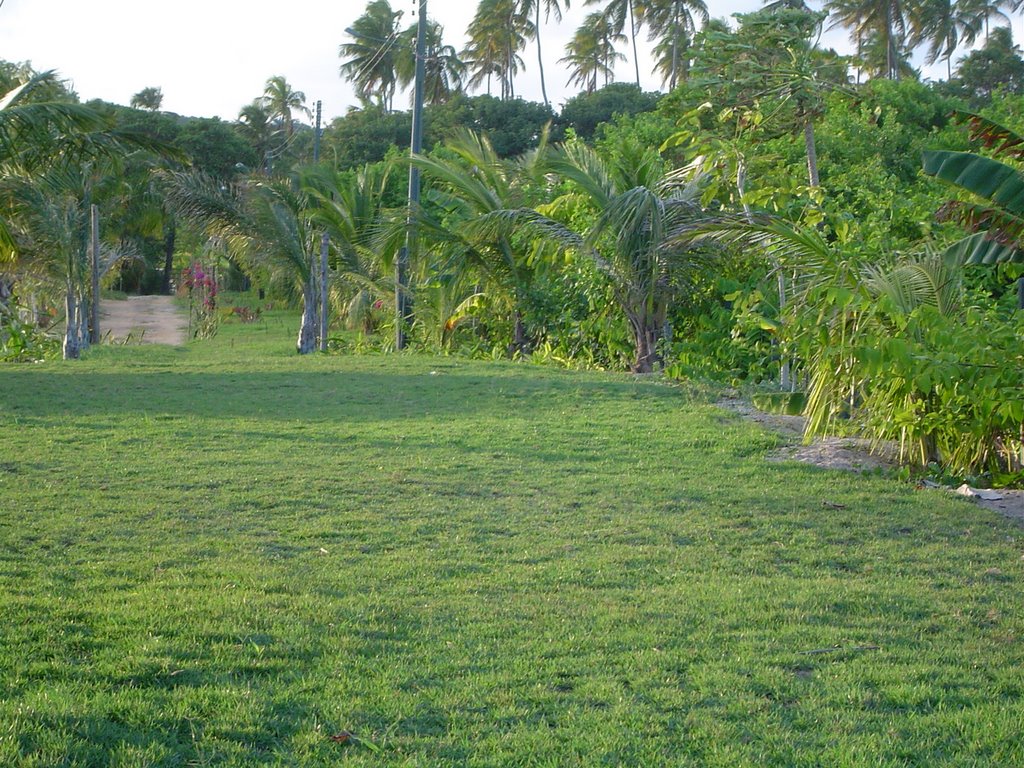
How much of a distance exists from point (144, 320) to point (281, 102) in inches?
1037

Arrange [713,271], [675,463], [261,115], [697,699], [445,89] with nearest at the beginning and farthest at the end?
[697,699] < [675,463] < [713,271] < [445,89] < [261,115]

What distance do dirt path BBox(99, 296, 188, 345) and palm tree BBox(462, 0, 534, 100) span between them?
61.4 feet

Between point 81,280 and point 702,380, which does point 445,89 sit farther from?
point 702,380

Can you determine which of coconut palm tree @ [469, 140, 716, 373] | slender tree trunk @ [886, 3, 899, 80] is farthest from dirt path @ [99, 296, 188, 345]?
slender tree trunk @ [886, 3, 899, 80]

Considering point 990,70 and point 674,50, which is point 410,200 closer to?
point 674,50

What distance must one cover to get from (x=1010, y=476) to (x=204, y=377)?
1006 centimetres

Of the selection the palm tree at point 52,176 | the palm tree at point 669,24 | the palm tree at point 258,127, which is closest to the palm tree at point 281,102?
the palm tree at point 258,127

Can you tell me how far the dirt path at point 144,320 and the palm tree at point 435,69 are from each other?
1471cm

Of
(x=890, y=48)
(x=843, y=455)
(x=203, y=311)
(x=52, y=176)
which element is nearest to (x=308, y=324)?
(x=52, y=176)

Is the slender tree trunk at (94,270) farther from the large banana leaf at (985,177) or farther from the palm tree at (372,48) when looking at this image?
the palm tree at (372,48)

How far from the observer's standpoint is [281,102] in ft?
189

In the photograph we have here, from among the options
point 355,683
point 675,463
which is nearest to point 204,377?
point 675,463

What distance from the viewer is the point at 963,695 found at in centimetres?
382

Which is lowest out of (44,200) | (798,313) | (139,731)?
(139,731)
